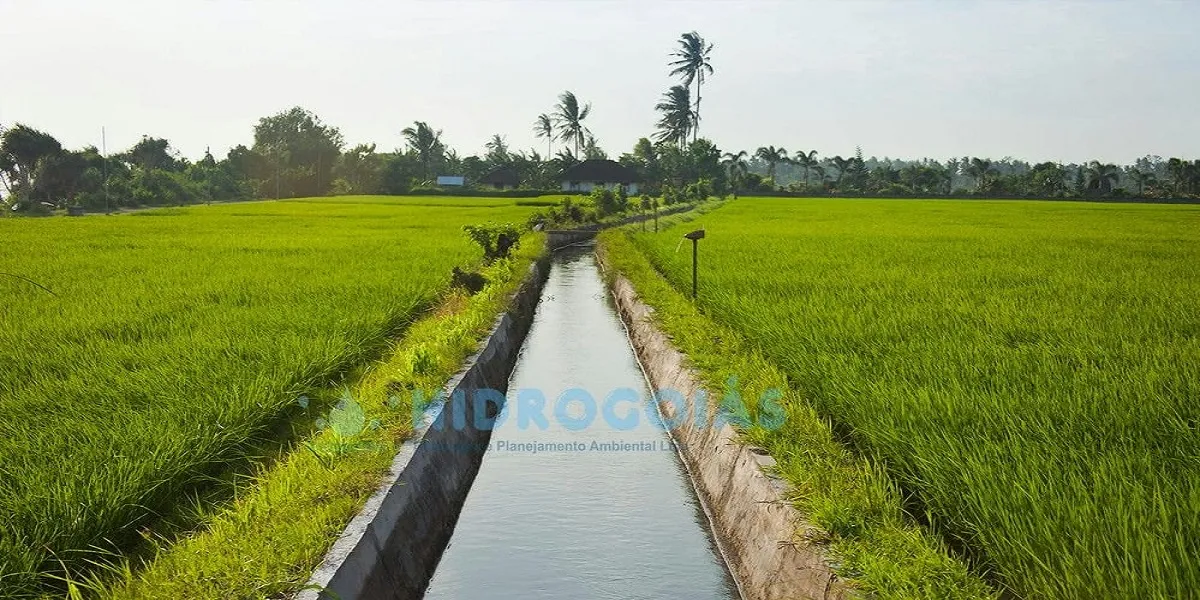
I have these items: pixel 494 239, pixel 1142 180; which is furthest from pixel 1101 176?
pixel 494 239

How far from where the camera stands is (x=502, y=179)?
60.4 meters

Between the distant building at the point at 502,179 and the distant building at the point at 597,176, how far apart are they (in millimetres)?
4662

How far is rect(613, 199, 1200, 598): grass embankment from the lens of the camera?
9.25 ft

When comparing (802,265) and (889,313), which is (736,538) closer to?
(889,313)

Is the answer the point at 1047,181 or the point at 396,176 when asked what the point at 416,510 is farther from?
the point at 1047,181

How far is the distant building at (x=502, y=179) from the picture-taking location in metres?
60.2

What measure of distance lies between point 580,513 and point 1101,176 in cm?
6722

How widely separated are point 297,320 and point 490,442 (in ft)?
6.98

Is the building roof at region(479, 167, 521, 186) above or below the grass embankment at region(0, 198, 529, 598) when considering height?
above

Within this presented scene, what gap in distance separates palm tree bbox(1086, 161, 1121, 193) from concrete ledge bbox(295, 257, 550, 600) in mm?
61398

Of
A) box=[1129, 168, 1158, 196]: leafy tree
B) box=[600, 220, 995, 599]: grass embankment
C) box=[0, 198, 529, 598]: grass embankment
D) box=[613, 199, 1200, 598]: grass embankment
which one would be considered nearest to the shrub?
box=[0, 198, 529, 598]: grass embankment

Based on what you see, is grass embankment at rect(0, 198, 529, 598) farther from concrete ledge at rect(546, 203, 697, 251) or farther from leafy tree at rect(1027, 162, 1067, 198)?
leafy tree at rect(1027, 162, 1067, 198)

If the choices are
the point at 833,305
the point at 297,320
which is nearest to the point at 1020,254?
the point at 833,305

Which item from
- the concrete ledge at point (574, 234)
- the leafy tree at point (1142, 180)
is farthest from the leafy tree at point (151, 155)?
the leafy tree at point (1142, 180)
